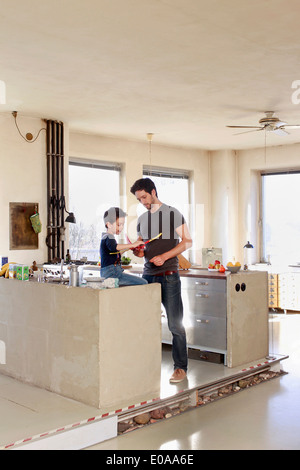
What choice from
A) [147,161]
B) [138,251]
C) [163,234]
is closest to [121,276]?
[138,251]

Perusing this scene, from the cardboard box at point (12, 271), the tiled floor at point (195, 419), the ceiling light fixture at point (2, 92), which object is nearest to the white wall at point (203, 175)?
the ceiling light fixture at point (2, 92)

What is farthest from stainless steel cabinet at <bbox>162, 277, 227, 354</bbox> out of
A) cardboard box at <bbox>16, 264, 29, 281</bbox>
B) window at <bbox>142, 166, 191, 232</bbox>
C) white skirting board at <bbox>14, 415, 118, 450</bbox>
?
window at <bbox>142, 166, 191, 232</bbox>

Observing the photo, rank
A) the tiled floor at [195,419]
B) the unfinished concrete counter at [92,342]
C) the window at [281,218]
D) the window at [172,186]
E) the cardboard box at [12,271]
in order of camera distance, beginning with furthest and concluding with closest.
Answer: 1. the window at [281,218]
2. the window at [172,186]
3. the cardboard box at [12,271]
4. the unfinished concrete counter at [92,342]
5. the tiled floor at [195,419]

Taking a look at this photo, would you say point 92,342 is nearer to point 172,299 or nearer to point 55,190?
point 172,299

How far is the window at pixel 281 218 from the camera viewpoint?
35.0 feet

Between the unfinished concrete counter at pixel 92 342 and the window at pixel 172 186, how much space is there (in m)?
6.11

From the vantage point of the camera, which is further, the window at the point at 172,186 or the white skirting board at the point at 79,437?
the window at the point at 172,186

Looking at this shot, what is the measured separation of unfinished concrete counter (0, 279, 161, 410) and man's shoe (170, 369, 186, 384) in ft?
1.26

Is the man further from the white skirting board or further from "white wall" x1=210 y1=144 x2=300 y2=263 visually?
"white wall" x1=210 y1=144 x2=300 y2=263

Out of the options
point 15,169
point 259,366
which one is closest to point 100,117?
point 15,169

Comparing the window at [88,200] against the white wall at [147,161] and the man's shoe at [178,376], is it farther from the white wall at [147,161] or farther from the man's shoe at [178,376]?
the man's shoe at [178,376]

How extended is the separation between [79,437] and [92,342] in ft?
2.22

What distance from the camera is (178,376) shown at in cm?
471
